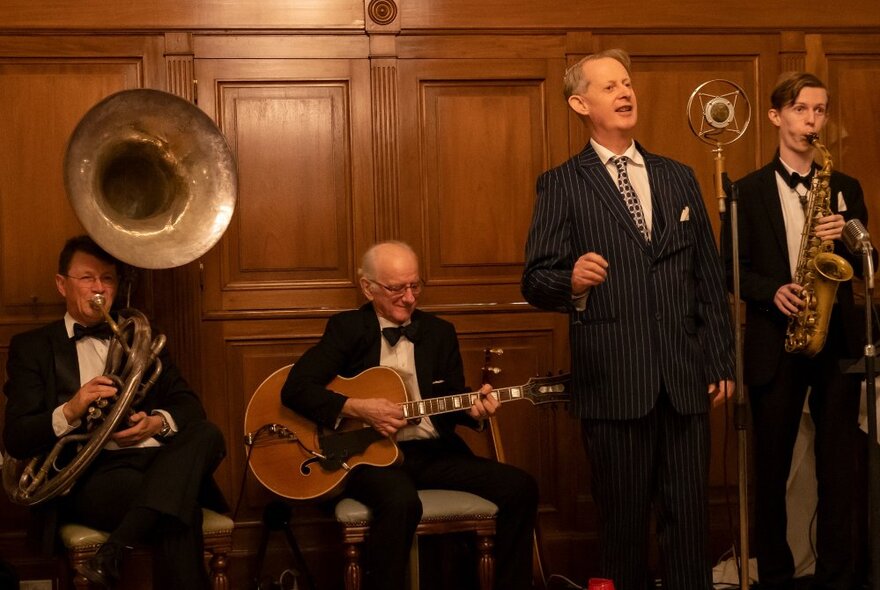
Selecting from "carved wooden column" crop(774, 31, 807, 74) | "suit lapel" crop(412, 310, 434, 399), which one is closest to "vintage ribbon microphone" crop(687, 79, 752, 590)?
"suit lapel" crop(412, 310, 434, 399)

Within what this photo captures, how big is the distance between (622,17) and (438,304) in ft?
4.70

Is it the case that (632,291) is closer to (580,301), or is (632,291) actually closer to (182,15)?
(580,301)

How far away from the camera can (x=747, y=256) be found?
4043 mm

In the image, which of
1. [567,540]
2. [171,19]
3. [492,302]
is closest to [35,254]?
[171,19]

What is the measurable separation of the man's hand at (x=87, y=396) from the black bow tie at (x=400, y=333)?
980mm

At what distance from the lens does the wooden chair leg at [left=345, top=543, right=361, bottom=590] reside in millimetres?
3725

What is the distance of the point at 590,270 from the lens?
3002 millimetres

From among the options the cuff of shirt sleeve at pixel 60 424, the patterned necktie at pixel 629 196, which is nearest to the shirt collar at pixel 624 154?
the patterned necktie at pixel 629 196

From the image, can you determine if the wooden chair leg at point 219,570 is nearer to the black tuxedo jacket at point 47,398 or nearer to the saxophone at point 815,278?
the black tuxedo jacket at point 47,398

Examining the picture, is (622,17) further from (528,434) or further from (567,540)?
(567,540)

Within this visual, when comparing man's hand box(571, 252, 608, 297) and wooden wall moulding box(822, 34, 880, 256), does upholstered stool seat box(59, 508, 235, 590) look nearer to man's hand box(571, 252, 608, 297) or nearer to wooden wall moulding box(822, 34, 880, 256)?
man's hand box(571, 252, 608, 297)

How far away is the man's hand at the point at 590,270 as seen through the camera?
3000 millimetres

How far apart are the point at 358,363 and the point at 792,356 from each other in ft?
5.09

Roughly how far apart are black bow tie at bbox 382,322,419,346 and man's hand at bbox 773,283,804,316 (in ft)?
4.20
